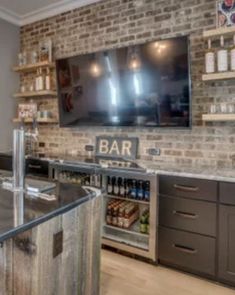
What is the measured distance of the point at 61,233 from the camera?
4.10 feet

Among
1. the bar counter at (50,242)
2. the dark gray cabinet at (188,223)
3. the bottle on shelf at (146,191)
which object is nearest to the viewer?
the bar counter at (50,242)

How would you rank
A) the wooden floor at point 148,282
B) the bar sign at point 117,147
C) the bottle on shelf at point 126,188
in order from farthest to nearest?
the bar sign at point 117,147, the bottle on shelf at point 126,188, the wooden floor at point 148,282

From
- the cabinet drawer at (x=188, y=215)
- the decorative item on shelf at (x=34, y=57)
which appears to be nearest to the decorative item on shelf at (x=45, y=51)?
the decorative item on shelf at (x=34, y=57)

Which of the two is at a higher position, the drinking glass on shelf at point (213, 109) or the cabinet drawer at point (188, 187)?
the drinking glass on shelf at point (213, 109)

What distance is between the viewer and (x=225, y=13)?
2494 mm

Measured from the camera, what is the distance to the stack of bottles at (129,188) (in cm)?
264

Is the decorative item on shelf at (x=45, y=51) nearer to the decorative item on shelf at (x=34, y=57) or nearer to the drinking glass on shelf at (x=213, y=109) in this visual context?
the decorative item on shelf at (x=34, y=57)

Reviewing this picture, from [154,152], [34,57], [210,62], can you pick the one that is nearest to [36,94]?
[34,57]

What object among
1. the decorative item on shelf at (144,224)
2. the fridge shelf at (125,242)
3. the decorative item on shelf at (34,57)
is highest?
the decorative item on shelf at (34,57)

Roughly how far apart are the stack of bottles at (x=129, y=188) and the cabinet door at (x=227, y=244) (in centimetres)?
73

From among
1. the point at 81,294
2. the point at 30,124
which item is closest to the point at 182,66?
the point at 81,294

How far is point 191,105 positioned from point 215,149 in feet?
1.61

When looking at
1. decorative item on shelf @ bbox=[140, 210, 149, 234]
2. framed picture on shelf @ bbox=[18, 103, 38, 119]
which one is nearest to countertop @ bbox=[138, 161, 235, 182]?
decorative item on shelf @ bbox=[140, 210, 149, 234]

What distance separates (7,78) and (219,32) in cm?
295
